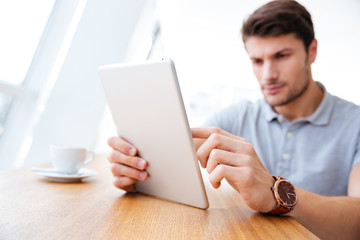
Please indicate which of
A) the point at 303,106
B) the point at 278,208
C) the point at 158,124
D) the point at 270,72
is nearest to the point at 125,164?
the point at 158,124

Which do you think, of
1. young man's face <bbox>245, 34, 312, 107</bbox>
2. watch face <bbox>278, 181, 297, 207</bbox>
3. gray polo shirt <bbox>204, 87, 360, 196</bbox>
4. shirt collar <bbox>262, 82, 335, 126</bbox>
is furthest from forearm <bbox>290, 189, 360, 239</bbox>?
young man's face <bbox>245, 34, 312, 107</bbox>

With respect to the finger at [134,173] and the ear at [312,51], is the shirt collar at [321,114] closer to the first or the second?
the ear at [312,51]

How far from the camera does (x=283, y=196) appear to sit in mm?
562

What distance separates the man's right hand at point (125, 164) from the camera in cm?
63

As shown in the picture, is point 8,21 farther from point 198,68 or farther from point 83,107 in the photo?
point 198,68

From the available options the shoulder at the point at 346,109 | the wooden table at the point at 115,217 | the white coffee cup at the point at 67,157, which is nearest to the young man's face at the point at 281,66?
the shoulder at the point at 346,109

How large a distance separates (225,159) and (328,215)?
0.96 ft

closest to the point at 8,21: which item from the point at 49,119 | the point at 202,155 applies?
the point at 49,119

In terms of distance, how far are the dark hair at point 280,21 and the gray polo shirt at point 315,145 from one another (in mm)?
315

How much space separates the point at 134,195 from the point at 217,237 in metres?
0.30

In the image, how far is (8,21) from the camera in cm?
145

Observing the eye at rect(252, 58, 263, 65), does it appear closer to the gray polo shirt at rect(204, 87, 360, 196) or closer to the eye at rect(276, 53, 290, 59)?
the eye at rect(276, 53, 290, 59)

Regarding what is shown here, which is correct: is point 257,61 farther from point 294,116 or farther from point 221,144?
point 221,144

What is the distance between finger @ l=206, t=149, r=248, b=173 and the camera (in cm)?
54
